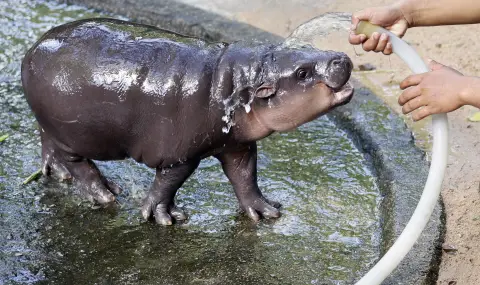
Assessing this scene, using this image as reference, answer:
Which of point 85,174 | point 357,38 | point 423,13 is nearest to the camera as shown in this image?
Answer: point 357,38

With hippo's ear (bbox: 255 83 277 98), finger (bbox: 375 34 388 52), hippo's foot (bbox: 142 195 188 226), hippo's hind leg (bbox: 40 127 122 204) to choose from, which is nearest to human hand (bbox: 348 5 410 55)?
finger (bbox: 375 34 388 52)

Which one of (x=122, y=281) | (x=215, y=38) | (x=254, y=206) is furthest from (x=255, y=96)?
(x=215, y=38)

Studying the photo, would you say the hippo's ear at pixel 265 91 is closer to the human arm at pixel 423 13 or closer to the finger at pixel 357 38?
the finger at pixel 357 38

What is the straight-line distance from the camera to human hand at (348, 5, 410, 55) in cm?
402

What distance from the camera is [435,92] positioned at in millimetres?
3721

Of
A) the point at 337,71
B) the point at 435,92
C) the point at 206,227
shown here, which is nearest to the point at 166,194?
the point at 206,227

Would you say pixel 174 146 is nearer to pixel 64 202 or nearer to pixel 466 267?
pixel 64 202

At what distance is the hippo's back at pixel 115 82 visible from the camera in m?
4.02

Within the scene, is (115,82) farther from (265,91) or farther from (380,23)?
(380,23)

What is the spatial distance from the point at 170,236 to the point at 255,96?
946 millimetres

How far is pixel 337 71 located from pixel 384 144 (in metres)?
1.29

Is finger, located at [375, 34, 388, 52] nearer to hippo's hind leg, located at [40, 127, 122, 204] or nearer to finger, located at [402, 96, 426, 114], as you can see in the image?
finger, located at [402, 96, 426, 114]

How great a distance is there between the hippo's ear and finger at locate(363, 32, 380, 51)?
56 centimetres

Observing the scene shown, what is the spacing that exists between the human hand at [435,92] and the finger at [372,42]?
0.34m
